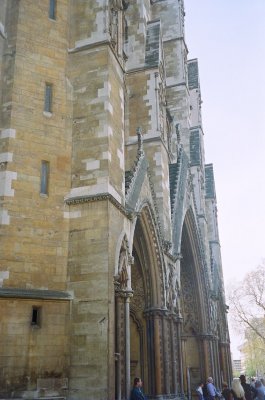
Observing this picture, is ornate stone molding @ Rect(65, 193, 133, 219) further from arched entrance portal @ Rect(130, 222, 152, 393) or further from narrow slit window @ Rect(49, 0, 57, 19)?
narrow slit window @ Rect(49, 0, 57, 19)

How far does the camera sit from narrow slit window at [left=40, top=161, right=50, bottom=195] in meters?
10.9

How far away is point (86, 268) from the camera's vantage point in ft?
34.0

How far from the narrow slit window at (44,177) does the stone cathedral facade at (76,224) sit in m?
0.03

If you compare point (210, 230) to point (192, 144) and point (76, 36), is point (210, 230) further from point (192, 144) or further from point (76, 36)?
point (76, 36)

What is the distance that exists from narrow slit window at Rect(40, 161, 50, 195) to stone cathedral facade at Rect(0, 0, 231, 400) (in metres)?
0.03

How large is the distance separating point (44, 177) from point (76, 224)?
131cm

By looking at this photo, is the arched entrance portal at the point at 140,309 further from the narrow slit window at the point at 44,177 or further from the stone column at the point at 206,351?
the stone column at the point at 206,351

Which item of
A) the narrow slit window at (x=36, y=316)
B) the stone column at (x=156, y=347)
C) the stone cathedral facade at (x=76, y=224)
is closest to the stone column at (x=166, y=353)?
the stone cathedral facade at (x=76, y=224)

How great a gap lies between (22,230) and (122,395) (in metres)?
4.04

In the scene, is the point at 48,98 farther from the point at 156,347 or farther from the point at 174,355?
the point at 174,355

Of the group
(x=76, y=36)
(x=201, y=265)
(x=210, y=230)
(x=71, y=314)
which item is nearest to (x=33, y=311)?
(x=71, y=314)

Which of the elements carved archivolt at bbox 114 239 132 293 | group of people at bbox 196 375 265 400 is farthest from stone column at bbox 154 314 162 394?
carved archivolt at bbox 114 239 132 293

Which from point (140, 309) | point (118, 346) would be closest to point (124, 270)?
point (118, 346)

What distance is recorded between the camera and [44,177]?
11070 mm
